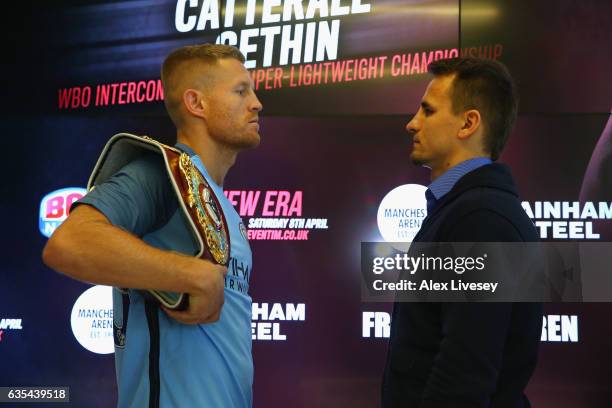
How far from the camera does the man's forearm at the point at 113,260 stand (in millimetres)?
1081

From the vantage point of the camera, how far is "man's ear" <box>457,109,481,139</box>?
1639 mm

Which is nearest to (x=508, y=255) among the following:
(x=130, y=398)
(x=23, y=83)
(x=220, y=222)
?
(x=220, y=222)

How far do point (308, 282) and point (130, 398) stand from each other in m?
2.22

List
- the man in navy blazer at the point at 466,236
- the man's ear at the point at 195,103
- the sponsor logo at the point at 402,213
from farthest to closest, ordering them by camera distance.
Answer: the sponsor logo at the point at 402,213
the man's ear at the point at 195,103
the man in navy blazer at the point at 466,236

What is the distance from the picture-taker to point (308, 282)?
11.4ft

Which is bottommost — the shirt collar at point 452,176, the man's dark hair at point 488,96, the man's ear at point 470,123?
the shirt collar at point 452,176

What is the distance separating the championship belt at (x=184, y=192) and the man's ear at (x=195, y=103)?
0.27 metres

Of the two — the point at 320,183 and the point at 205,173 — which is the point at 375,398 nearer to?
the point at 320,183

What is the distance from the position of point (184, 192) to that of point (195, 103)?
42cm

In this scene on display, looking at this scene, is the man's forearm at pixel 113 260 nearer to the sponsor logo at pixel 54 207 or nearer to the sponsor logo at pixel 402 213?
the sponsor logo at pixel 402 213

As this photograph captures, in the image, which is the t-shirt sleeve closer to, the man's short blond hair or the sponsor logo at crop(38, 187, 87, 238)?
the man's short blond hair

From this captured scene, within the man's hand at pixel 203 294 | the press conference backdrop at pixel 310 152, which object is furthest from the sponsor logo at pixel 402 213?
the man's hand at pixel 203 294

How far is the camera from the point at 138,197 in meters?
1.22

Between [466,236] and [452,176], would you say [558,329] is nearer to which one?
[452,176]
